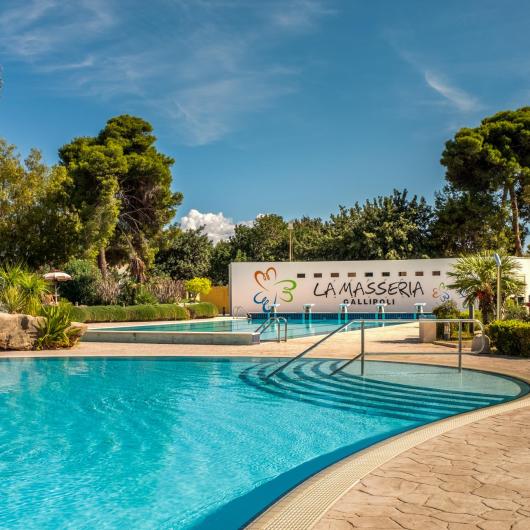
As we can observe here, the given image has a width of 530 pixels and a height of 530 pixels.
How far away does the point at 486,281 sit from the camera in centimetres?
1639

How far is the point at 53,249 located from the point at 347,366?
23812 millimetres

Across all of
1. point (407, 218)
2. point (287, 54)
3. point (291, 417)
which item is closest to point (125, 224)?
point (407, 218)

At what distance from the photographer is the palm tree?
16.4 m

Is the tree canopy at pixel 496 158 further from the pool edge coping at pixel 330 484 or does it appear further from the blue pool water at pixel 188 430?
the pool edge coping at pixel 330 484

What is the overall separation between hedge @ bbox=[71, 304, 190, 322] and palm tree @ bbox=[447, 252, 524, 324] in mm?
15454

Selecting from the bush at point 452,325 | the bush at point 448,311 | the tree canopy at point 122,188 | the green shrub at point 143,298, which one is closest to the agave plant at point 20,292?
the bush at point 452,325

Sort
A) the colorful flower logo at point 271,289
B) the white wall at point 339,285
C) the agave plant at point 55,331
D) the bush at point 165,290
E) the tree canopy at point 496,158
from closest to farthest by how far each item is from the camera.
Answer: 1. the agave plant at point 55,331
2. the white wall at point 339,285
3. the bush at point 165,290
4. the colorful flower logo at point 271,289
5. the tree canopy at point 496,158

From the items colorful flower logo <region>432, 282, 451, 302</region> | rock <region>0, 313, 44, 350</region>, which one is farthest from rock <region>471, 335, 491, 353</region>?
colorful flower logo <region>432, 282, 451, 302</region>

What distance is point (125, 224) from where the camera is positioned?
38969 mm

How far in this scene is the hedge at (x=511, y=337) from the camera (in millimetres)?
12953

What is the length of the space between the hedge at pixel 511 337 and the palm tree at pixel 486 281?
2.62m

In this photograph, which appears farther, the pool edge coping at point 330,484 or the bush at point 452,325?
the bush at point 452,325

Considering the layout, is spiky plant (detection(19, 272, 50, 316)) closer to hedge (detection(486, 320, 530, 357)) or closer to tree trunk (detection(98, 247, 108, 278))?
hedge (detection(486, 320, 530, 357))

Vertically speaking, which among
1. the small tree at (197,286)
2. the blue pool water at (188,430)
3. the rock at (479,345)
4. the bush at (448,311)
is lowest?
the blue pool water at (188,430)
